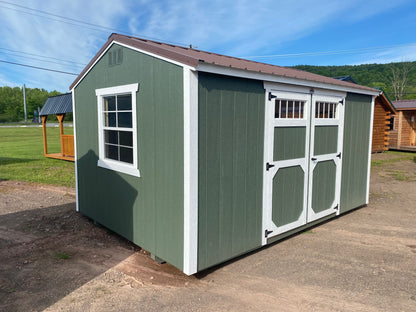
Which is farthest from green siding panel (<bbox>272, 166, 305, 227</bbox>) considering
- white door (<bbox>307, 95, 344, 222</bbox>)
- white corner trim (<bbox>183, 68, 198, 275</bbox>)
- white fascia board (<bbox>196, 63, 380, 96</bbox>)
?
white corner trim (<bbox>183, 68, 198, 275</bbox>)

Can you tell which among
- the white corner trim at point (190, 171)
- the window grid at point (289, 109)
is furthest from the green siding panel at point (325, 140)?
the white corner trim at point (190, 171)

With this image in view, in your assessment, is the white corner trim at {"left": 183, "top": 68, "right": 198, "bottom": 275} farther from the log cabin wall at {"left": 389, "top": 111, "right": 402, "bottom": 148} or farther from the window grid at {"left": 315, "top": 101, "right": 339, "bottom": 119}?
the log cabin wall at {"left": 389, "top": 111, "right": 402, "bottom": 148}

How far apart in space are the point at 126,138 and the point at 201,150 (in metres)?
1.43

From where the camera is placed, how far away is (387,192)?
7.80m

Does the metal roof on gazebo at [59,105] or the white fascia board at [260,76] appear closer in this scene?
the white fascia board at [260,76]

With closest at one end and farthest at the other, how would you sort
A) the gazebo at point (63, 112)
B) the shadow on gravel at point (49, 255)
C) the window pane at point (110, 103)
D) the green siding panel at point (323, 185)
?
the shadow on gravel at point (49, 255)
the window pane at point (110, 103)
the green siding panel at point (323, 185)
the gazebo at point (63, 112)

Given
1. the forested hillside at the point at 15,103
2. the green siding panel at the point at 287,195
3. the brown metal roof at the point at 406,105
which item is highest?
the forested hillside at the point at 15,103

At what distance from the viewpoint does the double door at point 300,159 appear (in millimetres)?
4184

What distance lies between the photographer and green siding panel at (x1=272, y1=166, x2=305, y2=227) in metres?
4.32

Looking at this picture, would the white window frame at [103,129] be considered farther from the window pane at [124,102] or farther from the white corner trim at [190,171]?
the white corner trim at [190,171]

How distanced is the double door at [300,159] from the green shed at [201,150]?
0.02m

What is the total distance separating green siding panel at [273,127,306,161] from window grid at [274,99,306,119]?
7.0 inches

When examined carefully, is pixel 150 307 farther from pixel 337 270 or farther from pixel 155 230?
pixel 337 270

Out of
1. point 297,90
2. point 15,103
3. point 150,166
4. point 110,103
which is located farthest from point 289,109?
point 15,103
